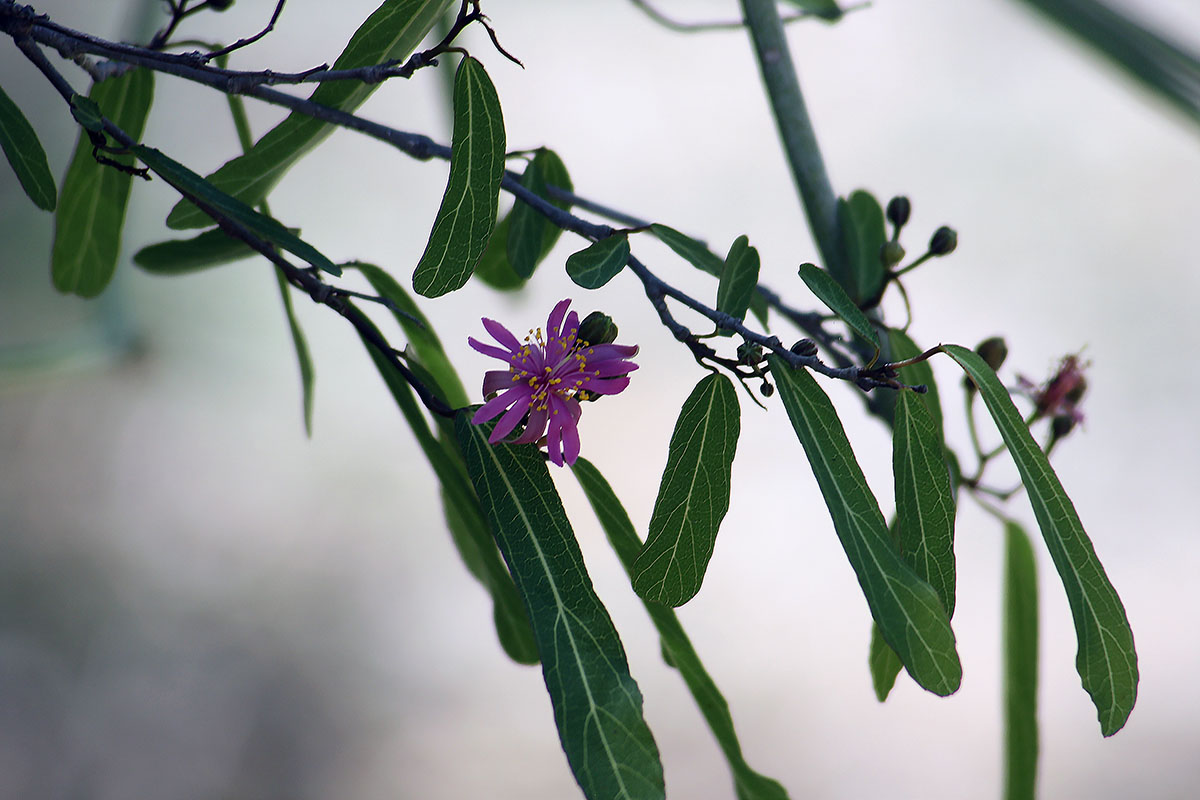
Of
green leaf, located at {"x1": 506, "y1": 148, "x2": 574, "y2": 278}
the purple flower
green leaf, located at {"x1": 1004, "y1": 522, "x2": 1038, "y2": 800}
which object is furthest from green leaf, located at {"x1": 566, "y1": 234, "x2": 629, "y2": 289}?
green leaf, located at {"x1": 1004, "y1": 522, "x2": 1038, "y2": 800}

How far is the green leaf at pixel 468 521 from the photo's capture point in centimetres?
46

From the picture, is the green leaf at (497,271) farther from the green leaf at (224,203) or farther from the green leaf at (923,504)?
the green leaf at (923,504)

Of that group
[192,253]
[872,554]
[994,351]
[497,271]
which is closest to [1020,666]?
[994,351]

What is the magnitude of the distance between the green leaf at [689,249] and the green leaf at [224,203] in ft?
0.48

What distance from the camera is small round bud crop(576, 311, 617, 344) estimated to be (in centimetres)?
42

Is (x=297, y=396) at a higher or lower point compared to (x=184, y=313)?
lower

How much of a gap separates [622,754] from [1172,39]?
30 cm

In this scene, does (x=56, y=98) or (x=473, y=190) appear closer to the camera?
(x=473, y=190)

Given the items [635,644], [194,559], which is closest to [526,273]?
[635,644]

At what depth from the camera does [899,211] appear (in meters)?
0.55

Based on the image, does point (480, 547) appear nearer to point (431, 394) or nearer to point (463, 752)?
point (431, 394)

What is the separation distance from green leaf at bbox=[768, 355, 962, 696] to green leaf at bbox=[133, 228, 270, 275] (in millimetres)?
316

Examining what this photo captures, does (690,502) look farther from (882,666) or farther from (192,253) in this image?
(192,253)

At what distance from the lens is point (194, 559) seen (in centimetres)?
162
